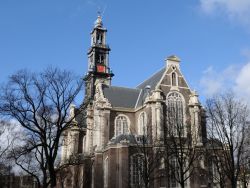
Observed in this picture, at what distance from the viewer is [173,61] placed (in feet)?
189

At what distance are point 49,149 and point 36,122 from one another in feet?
8.54

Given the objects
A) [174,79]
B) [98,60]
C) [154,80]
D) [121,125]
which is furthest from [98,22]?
[121,125]

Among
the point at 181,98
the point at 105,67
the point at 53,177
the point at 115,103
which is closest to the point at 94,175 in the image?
the point at 115,103

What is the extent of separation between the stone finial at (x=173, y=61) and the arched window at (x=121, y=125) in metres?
11.8

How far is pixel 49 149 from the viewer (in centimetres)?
2852

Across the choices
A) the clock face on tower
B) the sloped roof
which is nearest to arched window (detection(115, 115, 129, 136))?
the sloped roof

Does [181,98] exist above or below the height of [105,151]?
above

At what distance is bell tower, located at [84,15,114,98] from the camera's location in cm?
7444

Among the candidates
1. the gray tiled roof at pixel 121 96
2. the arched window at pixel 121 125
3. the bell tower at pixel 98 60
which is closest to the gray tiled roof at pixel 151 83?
the gray tiled roof at pixel 121 96

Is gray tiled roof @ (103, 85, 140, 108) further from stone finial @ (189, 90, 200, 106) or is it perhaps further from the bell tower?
the bell tower

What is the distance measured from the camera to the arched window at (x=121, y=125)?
56875 millimetres

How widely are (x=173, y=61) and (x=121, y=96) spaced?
1120cm

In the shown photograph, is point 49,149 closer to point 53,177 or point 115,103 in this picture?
point 53,177

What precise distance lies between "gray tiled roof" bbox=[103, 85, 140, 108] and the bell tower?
37.7 ft
